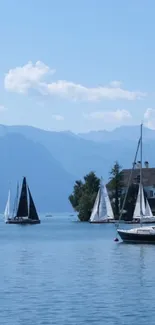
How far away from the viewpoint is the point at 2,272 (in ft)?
155

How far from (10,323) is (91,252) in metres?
35.5

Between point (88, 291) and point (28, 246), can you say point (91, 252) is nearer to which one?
point (28, 246)

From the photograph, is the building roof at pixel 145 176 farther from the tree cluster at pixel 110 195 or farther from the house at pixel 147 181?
the tree cluster at pixel 110 195

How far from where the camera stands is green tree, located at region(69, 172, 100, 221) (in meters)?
142

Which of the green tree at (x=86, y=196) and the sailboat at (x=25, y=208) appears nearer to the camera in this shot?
the sailboat at (x=25, y=208)

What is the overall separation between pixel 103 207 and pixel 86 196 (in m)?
13.9

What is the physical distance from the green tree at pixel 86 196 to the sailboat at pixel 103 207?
1053 centimetres

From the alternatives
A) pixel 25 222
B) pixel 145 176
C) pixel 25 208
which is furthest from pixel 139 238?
pixel 145 176

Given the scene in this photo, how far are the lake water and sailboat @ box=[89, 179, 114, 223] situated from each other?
62965 mm

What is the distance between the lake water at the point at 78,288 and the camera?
1219 inches

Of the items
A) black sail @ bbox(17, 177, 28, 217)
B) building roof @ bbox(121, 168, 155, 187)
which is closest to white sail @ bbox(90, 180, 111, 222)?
black sail @ bbox(17, 177, 28, 217)

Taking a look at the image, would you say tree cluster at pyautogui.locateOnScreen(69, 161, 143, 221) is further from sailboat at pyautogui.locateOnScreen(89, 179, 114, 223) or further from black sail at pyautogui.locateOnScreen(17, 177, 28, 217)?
black sail at pyautogui.locateOnScreen(17, 177, 28, 217)

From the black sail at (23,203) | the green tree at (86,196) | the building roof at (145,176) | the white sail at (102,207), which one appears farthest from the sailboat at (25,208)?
the building roof at (145,176)

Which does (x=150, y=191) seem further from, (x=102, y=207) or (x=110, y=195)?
(x=102, y=207)
